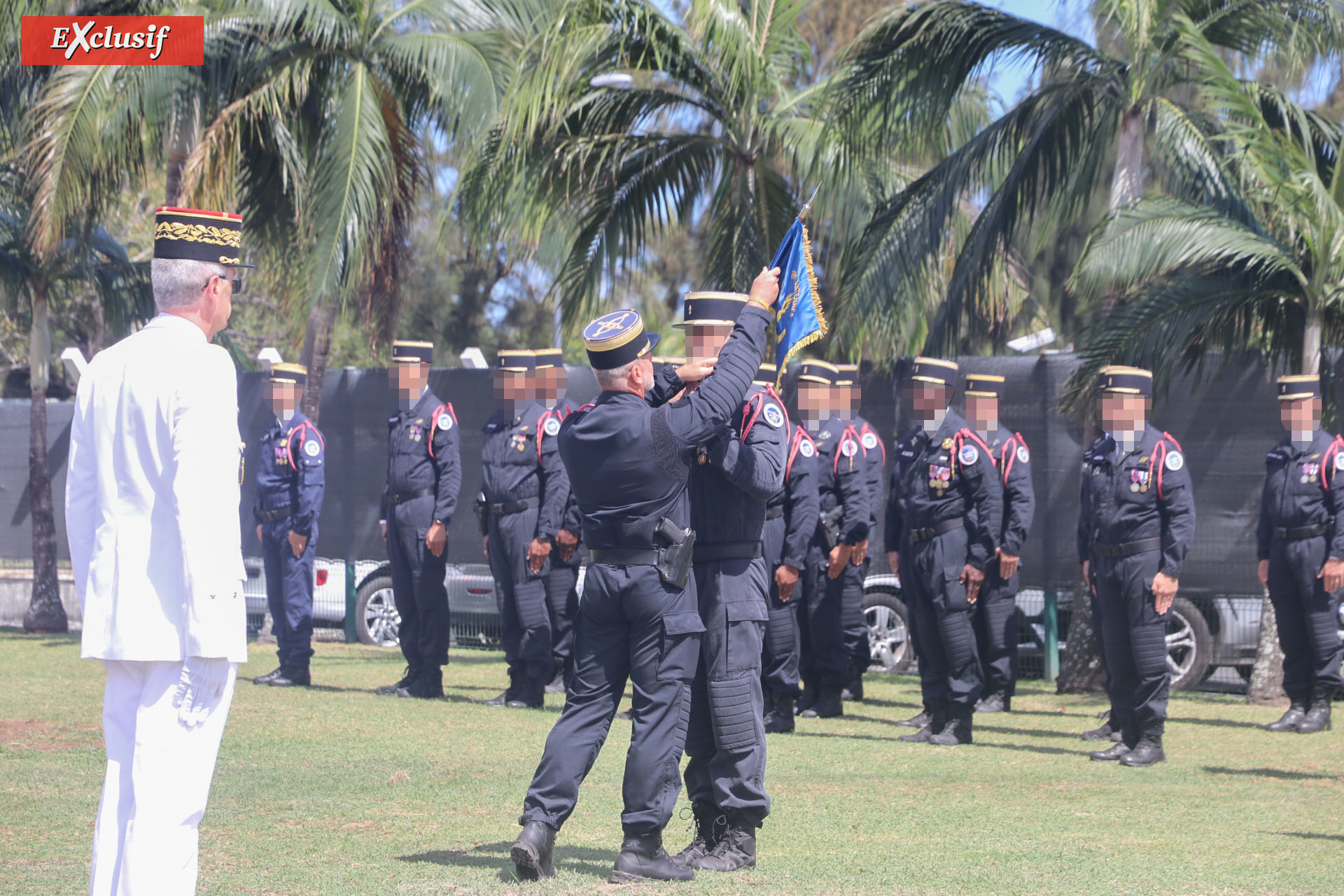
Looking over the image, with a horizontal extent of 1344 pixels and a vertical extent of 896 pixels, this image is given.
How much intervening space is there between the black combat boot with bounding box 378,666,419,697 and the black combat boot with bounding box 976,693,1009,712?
158 inches

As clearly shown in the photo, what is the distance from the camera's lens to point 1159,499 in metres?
7.79

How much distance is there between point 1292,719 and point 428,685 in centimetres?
577

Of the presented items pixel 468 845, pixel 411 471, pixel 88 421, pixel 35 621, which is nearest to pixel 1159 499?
pixel 468 845

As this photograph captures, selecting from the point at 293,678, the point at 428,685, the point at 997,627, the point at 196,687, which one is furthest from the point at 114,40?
the point at 196,687

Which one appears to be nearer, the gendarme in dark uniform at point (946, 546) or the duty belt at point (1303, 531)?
the gendarme in dark uniform at point (946, 546)

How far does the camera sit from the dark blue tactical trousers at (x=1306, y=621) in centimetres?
902

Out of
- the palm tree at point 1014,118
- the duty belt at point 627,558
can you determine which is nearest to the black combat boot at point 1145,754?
the duty belt at point 627,558

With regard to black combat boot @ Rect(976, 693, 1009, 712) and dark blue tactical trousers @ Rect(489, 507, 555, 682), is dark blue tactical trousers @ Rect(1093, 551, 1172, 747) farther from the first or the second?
dark blue tactical trousers @ Rect(489, 507, 555, 682)

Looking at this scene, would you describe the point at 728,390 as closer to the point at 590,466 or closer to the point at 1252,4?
the point at 590,466

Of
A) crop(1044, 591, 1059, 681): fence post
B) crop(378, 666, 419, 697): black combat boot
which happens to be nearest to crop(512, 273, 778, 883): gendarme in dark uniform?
crop(378, 666, 419, 697): black combat boot

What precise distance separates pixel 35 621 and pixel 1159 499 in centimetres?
1148

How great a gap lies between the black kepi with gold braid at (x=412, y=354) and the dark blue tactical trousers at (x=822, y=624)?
312 centimetres

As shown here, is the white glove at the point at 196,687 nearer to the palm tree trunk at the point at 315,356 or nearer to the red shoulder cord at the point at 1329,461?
the red shoulder cord at the point at 1329,461

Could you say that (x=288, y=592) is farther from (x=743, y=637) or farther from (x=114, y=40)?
(x=114, y=40)
